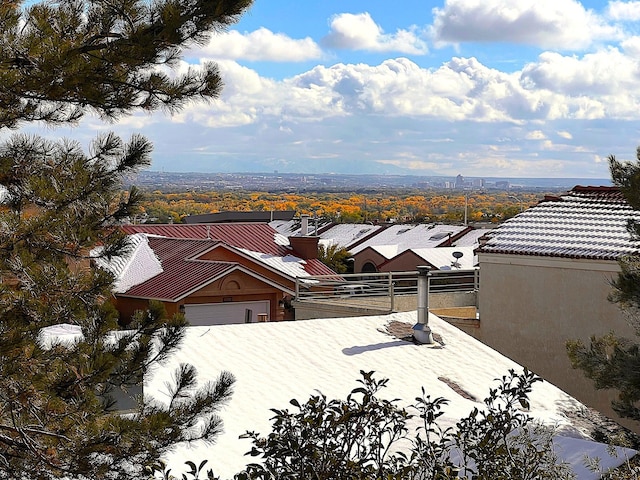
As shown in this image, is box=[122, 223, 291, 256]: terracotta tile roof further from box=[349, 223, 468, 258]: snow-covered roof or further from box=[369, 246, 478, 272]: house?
box=[349, 223, 468, 258]: snow-covered roof

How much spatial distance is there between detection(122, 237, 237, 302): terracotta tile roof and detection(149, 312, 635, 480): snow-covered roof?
20.6 feet

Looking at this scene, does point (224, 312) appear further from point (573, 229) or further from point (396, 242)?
point (396, 242)

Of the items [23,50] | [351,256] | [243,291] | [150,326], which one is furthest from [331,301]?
[351,256]

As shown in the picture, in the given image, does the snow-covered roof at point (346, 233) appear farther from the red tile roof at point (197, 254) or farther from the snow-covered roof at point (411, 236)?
the red tile roof at point (197, 254)

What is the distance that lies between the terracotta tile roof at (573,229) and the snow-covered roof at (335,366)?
328cm

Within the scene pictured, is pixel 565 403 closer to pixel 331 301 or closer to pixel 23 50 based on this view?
pixel 331 301

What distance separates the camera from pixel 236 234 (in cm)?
3412

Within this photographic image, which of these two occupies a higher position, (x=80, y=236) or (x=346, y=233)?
(x=80, y=236)

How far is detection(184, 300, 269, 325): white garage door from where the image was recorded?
22.5 metres

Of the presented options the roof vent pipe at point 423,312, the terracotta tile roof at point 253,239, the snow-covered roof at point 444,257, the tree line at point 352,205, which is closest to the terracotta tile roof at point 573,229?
the roof vent pipe at point 423,312

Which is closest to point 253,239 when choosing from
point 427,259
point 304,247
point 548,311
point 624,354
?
point 304,247

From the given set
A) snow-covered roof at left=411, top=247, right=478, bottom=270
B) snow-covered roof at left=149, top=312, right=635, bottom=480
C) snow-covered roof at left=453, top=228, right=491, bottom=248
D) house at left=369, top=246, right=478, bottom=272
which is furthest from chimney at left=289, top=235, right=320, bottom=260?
snow-covered roof at left=453, top=228, right=491, bottom=248

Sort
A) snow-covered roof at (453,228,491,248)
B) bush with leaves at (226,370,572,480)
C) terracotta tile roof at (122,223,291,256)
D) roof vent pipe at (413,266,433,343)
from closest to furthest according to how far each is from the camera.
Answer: bush with leaves at (226,370,572,480) < roof vent pipe at (413,266,433,343) < terracotta tile roof at (122,223,291,256) < snow-covered roof at (453,228,491,248)

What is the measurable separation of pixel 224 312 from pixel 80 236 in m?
16.3
